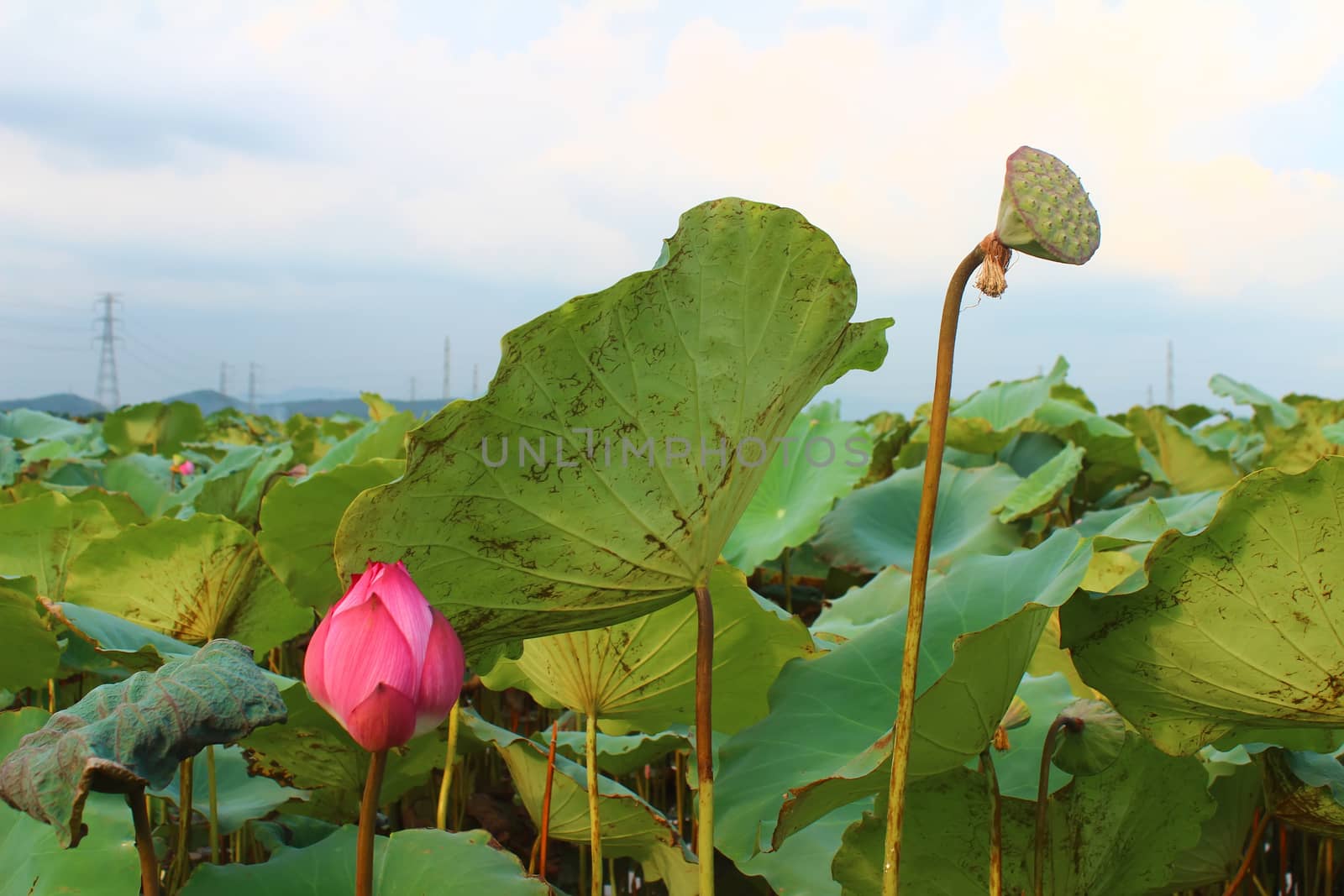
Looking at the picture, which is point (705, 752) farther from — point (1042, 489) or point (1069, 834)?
point (1042, 489)

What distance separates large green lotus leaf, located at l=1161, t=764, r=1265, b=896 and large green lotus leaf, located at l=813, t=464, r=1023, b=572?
40.6 inches

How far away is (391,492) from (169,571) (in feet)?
2.96

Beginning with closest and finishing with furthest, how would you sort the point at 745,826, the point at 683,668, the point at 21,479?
the point at 745,826 < the point at 683,668 < the point at 21,479

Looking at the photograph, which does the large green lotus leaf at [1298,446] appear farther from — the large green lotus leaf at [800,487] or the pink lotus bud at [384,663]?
the pink lotus bud at [384,663]

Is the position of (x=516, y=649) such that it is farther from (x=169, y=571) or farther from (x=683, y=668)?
(x=169, y=571)

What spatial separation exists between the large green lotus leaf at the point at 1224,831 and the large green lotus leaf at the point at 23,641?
1.23 metres

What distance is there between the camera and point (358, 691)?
579mm

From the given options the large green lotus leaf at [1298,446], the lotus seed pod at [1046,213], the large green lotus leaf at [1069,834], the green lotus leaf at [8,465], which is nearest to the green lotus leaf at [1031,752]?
the large green lotus leaf at [1069,834]

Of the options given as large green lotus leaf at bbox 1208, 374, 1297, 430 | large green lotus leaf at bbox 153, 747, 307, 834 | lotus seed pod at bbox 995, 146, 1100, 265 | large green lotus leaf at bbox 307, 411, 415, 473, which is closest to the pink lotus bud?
lotus seed pod at bbox 995, 146, 1100, 265

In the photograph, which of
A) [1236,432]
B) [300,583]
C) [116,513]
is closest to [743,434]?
[300,583]

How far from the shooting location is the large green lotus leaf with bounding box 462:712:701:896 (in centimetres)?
107

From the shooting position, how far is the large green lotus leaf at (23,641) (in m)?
1.00

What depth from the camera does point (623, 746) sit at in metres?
1.34

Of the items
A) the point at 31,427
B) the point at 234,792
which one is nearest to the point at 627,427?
the point at 234,792
